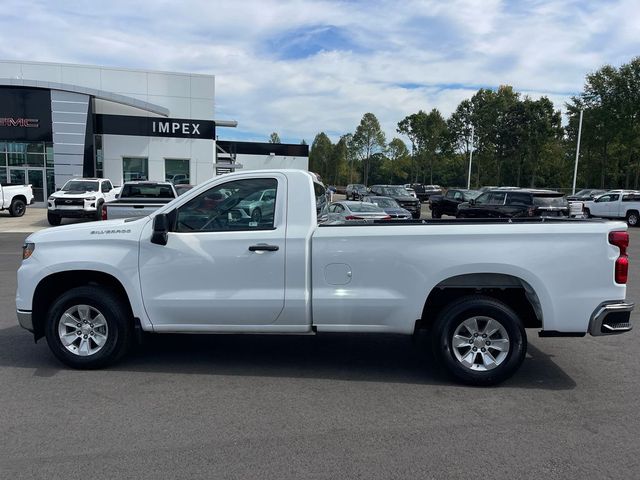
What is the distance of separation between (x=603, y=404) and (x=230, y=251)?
3.42m

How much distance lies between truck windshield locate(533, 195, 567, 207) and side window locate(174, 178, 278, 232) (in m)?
17.8

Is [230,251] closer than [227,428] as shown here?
No

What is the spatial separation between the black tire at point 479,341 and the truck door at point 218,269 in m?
1.49

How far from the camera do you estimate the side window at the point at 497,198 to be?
2133 cm

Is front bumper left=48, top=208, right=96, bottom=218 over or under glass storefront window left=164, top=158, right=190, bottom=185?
under

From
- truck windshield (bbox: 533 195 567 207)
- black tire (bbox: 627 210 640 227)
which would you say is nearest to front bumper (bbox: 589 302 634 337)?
truck windshield (bbox: 533 195 567 207)

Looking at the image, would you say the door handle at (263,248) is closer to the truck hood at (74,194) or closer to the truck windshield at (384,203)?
the truck windshield at (384,203)

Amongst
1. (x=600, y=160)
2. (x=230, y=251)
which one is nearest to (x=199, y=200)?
(x=230, y=251)

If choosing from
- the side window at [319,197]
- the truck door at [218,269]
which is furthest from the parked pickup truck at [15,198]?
the side window at [319,197]

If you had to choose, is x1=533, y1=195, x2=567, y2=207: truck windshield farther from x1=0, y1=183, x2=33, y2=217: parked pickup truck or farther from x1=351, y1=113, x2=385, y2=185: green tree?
x1=351, y1=113, x2=385, y2=185: green tree

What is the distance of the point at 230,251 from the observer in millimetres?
4715

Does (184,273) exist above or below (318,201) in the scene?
below

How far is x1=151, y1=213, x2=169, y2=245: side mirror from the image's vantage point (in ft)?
15.2

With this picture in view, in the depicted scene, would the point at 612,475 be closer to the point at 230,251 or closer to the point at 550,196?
the point at 230,251
